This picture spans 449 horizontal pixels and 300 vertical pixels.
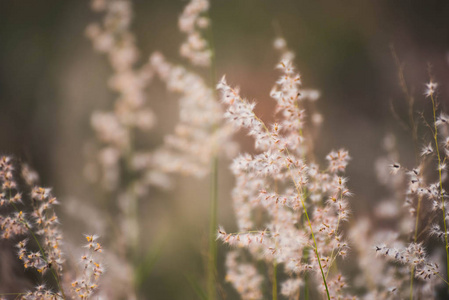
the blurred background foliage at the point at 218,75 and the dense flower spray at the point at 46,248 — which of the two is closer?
the dense flower spray at the point at 46,248

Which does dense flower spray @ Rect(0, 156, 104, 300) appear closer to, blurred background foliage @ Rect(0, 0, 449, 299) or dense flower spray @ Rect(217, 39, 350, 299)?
dense flower spray @ Rect(217, 39, 350, 299)

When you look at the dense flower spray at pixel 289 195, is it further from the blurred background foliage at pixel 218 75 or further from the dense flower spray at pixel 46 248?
the blurred background foliage at pixel 218 75

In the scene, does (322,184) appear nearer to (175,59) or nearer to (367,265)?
(367,265)

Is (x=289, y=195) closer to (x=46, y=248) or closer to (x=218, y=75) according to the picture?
(x=46, y=248)

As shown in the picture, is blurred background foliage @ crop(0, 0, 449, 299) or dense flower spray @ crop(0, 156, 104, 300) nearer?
dense flower spray @ crop(0, 156, 104, 300)

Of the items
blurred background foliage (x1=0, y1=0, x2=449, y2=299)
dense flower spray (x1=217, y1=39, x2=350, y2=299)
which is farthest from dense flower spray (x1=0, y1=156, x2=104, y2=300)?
blurred background foliage (x1=0, y1=0, x2=449, y2=299)

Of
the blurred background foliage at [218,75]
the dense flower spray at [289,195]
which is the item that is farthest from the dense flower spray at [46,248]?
the blurred background foliage at [218,75]

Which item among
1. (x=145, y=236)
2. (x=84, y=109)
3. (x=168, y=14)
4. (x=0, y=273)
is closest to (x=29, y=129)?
(x=84, y=109)

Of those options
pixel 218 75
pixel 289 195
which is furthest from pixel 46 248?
pixel 218 75
